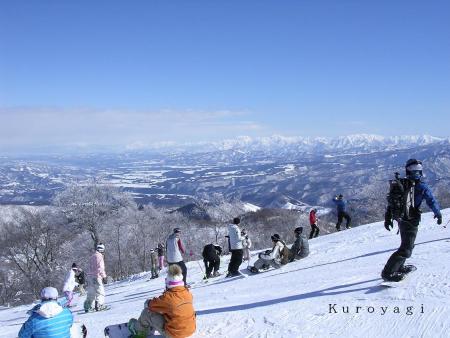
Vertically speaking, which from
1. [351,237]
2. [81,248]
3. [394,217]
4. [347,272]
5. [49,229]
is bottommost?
[81,248]

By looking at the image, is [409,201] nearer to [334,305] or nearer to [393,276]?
[393,276]

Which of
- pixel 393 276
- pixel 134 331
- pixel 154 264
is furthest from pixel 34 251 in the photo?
pixel 393 276

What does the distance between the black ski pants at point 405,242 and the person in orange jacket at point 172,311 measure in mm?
3692

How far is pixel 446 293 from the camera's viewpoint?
6512mm

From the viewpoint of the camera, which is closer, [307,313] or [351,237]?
[307,313]

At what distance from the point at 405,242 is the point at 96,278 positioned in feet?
25.7

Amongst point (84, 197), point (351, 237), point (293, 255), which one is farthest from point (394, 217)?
point (84, 197)

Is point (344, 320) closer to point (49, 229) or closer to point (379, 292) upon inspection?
point (379, 292)

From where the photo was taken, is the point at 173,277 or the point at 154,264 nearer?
the point at 173,277

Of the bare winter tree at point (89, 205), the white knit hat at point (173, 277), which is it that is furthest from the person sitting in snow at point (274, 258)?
the bare winter tree at point (89, 205)

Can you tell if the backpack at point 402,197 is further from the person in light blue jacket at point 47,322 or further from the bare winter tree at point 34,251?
the bare winter tree at point 34,251

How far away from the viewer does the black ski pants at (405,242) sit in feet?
22.6

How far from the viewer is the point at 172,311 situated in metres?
5.31

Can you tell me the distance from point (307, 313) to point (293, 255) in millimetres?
7730
